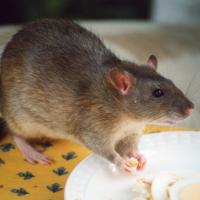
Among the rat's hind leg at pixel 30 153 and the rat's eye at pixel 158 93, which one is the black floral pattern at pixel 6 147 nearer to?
the rat's hind leg at pixel 30 153

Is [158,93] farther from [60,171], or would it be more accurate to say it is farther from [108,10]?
[108,10]

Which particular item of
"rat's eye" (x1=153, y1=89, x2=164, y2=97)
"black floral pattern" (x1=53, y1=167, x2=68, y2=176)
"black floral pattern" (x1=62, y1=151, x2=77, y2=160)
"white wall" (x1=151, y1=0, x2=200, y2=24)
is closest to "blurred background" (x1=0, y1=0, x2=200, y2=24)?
"white wall" (x1=151, y1=0, x2=200, y2=24)

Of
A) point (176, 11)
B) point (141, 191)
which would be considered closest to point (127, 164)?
point (141, 191)

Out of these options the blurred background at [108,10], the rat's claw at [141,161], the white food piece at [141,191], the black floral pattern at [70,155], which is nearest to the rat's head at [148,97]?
the rat's claw at [141,161]

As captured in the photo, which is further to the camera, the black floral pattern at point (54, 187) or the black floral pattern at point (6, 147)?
the black floral pattern at point (6, 147)

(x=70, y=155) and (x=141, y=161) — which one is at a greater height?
(x=141, y=161)

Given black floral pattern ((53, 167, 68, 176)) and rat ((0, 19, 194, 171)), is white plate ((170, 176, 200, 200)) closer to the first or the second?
rat ((0, 19, 194, 171))
